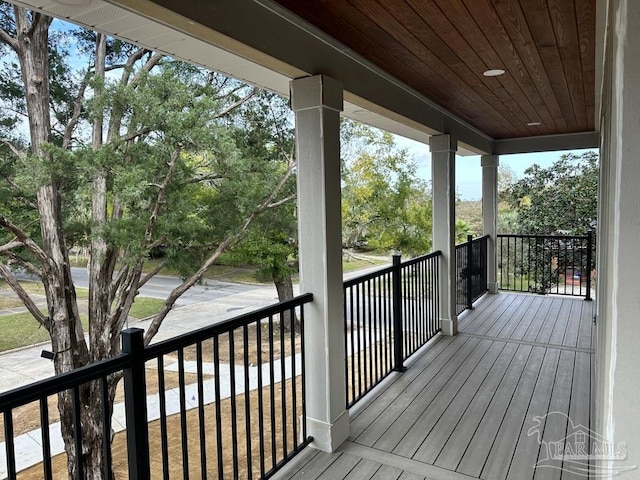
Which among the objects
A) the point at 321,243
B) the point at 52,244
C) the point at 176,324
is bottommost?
the point at 176,324

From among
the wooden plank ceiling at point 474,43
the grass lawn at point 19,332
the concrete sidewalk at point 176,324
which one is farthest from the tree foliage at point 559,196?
the grass lawn at point 19,332

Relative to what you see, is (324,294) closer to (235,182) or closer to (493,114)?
(493,114)

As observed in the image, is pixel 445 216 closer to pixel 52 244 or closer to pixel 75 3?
pixel 75 3

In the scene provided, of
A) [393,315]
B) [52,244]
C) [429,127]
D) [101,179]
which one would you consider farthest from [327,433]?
[52,244]

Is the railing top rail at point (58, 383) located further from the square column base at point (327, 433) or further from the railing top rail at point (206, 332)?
the square column base at point (327, 433)

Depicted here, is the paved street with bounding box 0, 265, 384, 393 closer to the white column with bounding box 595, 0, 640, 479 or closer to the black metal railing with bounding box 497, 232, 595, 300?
the black metal railing with bounding box 497, 232, 595, 300

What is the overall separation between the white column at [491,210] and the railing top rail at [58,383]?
6443mm

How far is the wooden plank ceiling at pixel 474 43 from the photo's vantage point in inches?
85.7

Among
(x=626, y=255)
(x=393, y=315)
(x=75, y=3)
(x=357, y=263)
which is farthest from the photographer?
(x=357, y=263)

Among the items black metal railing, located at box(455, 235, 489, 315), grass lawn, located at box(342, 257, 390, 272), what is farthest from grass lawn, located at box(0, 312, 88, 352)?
black metal railing, located at box(455, 235, 489, 315)

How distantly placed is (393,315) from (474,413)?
1049 millimetres

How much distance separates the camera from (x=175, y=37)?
2.02 meters

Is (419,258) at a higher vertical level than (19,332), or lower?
higher

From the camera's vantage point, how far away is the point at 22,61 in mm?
6902
